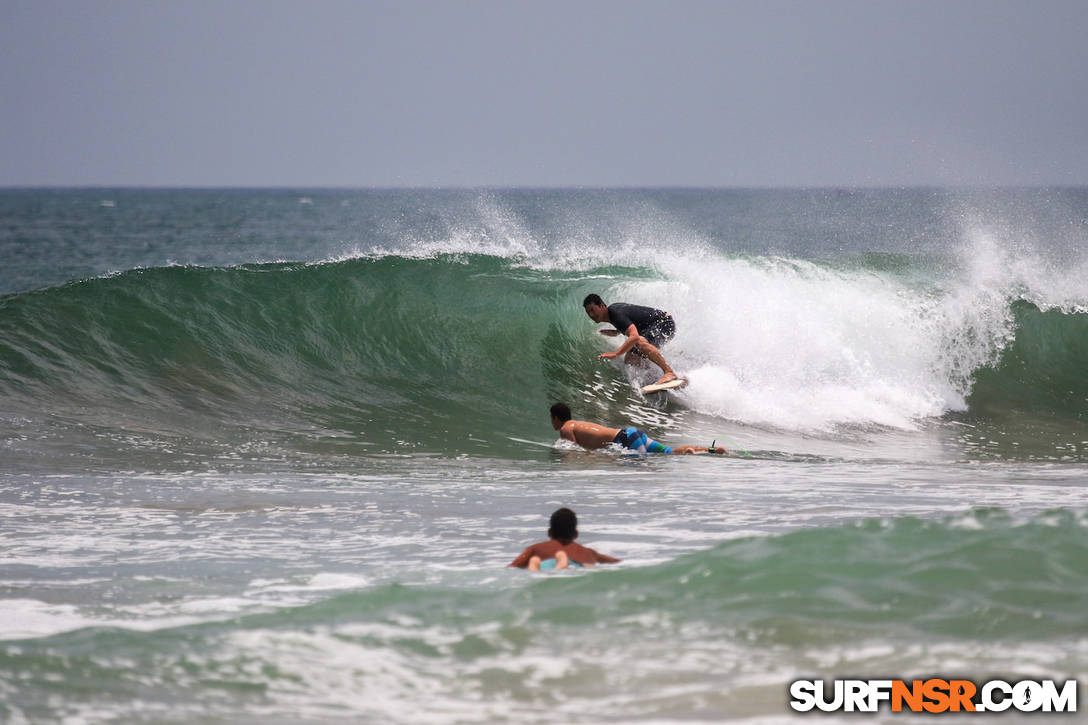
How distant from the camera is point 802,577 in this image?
540cm

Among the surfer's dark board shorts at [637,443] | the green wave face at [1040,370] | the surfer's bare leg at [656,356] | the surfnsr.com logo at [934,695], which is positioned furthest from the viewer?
the green wave face at [1040,370]

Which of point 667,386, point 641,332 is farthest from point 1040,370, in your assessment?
point 641,332

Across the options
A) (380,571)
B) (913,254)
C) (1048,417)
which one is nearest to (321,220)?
(913,254)

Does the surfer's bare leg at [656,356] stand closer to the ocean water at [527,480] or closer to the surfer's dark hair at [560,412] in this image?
the ocean water at [527,480]

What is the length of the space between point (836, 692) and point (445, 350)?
36.5 feet

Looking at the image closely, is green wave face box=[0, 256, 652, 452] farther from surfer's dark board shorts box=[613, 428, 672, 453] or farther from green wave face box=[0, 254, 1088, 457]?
surfer's dark board shorts box=[613, 428, 672, 453]

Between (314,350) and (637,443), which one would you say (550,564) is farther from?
(314,350)

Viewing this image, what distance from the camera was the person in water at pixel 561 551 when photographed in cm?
614

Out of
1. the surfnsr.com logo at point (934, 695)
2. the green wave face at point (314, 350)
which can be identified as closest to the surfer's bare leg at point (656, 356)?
the green wave face at point (314, 350)

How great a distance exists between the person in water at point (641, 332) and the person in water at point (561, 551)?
21.5 ft

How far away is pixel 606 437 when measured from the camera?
35.0ft

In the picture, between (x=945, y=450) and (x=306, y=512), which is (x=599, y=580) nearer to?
(x=306, y=512)

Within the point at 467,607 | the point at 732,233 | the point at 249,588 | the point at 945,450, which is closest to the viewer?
the point at 467,607

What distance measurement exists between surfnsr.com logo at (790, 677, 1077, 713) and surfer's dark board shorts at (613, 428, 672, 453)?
245 inches
